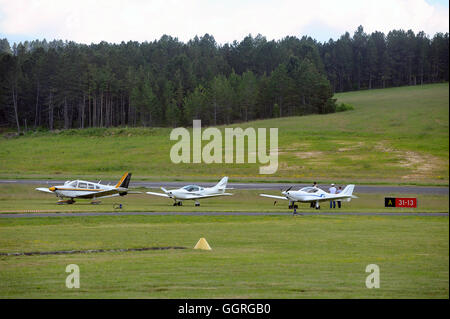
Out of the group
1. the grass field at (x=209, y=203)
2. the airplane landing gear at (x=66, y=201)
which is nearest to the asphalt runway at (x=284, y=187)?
the grass field at (x=209, y=203)

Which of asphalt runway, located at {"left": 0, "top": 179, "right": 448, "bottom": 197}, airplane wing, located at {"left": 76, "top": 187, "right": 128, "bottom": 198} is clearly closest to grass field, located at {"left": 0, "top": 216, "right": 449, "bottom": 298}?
airplane wing, located at {"left": 76, "top": 187, "right": 128, "bottom": 198}

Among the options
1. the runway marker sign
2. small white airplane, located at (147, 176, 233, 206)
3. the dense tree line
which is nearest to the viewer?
small white airplane, located at (147, 176, 233, 206)

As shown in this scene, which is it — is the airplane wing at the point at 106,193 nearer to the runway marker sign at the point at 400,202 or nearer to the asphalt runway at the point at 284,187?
the asphalt runway at the point at 284,187

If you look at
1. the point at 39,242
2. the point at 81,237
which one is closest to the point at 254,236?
the point at 81,237

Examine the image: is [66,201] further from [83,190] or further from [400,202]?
[400,202]

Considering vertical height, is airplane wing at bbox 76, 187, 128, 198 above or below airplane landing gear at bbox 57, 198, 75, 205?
above

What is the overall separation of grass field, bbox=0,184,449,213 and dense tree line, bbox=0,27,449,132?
2335 inches

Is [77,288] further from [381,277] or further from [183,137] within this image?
[183,137]

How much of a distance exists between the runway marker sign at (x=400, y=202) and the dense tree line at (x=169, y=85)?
61.2 metres

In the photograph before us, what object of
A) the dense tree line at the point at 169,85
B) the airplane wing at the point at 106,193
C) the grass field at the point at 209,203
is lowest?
the grass field at the point at 209,203

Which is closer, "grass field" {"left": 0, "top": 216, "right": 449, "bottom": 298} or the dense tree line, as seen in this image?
"grass field" {"left": 0, "top": 216, "right": 449, "bottom": 298}

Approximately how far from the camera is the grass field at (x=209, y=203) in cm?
3603

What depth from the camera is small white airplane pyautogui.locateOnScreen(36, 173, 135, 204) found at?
38469 millimetres

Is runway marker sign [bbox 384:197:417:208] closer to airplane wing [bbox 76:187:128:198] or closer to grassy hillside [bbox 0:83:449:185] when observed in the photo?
grassy hillside [bbox 0:83:449:185]
